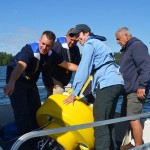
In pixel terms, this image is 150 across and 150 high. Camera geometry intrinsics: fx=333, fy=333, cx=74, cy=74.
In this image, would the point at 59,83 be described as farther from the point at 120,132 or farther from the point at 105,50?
the point at 105,50

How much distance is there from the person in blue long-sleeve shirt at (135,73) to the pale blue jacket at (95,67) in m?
0.38

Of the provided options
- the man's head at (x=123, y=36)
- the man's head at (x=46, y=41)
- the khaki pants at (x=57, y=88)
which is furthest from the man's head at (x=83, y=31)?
the khaki pants at (x=57, y=88)

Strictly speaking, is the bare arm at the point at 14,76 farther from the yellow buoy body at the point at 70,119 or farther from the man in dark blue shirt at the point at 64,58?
the man in dark blue shirt at the point at 64,58

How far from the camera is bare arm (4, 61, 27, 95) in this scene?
157 inches

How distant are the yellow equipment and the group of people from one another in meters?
0.12

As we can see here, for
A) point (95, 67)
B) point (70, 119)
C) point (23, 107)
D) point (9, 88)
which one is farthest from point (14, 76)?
point (95, 67)

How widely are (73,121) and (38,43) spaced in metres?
1.10

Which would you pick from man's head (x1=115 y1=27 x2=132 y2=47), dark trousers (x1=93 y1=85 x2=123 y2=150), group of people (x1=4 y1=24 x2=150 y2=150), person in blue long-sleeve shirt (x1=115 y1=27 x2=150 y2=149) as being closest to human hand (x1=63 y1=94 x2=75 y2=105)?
group of people (x1=4 y1=24 x2=150 y2=150)

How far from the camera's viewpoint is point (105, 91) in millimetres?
3992

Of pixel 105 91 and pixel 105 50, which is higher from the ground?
pixel 105 50

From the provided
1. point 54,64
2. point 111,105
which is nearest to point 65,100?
point 111,105

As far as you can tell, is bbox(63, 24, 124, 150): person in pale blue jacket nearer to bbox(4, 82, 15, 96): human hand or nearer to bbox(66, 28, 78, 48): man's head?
bbox(4, 82, 15, 96): human hand

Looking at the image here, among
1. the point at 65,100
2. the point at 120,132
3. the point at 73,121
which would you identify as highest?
the point at 65,100

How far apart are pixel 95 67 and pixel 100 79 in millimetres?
159
